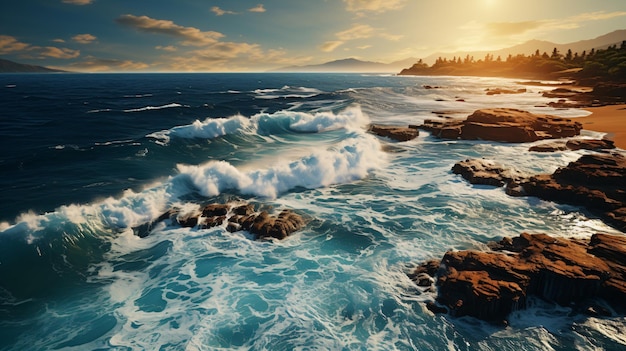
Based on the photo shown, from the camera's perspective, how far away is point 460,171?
19.5 m

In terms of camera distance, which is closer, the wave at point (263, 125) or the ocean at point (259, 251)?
the ocean at point (259, 251)

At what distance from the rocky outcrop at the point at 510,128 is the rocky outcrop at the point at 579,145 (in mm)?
2615

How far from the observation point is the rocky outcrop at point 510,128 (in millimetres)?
26453

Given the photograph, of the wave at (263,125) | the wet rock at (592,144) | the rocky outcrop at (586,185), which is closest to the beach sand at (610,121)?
the wet rock at (592,144)

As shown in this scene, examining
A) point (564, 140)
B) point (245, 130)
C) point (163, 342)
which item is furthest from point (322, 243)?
point (564, 140)

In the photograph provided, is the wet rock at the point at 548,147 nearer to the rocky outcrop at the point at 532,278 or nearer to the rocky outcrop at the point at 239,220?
the rocky outcrop at the point at 532,278

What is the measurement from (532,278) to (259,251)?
30.6 feet

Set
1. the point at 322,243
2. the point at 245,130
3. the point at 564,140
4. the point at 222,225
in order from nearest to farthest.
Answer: the point at 322,243
the point at 222,225
the point at 564,140
the point at 245,130

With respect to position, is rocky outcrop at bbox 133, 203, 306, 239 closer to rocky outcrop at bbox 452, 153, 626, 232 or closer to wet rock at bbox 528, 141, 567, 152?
rocky outcrop at bbox 452, 153, 626, 232

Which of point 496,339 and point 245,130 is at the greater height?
point 245,130

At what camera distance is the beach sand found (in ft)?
85.0

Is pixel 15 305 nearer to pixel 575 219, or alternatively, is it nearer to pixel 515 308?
pixel 515 308

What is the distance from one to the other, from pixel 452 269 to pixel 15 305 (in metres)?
14.1

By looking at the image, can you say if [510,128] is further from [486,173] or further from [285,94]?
[285,94]
